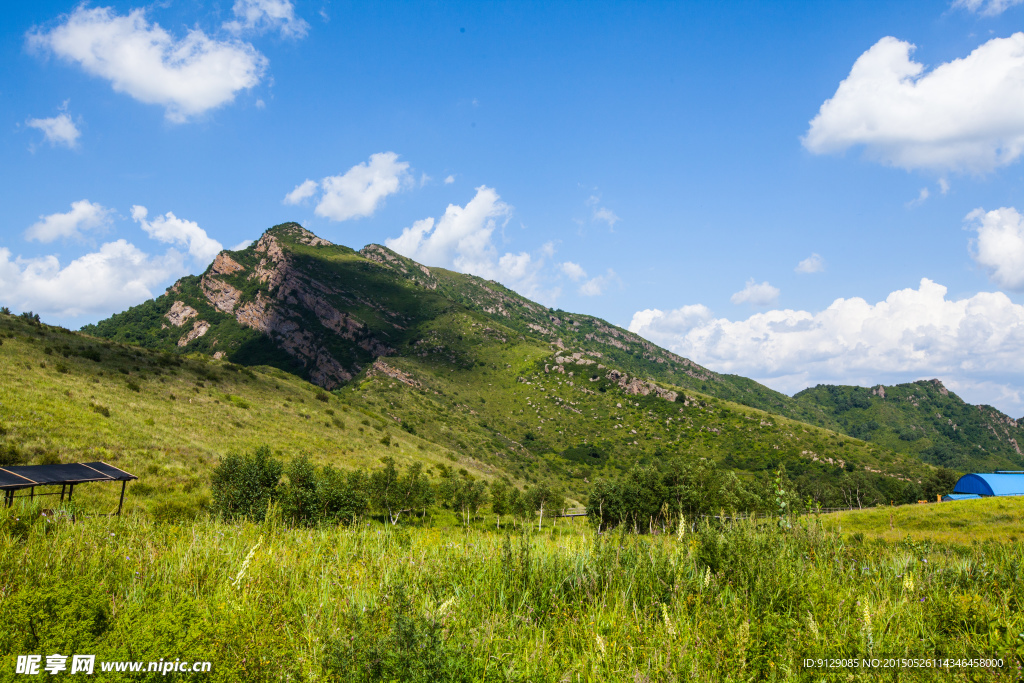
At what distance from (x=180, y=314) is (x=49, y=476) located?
210 meters

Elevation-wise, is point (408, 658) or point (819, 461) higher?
point (408, 658)

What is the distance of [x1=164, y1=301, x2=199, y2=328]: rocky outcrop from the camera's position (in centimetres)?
17638

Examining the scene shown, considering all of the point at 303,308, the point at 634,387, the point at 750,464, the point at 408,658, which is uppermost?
the point at 303,308

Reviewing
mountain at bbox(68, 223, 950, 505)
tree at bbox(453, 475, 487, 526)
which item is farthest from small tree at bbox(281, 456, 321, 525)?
mountain at bbox(68, 223, 950, 505)

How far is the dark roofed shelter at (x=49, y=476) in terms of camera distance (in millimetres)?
7810

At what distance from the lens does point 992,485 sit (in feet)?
205

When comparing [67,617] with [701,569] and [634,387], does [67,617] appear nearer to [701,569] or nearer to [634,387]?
[701,569]

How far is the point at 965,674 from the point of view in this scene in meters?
3.24

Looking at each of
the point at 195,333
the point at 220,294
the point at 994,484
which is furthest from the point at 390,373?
the point at 994,484

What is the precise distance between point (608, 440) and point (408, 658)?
393 feet

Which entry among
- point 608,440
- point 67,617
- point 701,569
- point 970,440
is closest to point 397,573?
point 67,617

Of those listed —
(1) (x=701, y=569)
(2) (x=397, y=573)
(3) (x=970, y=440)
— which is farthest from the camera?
(3) (x=970, y=440)

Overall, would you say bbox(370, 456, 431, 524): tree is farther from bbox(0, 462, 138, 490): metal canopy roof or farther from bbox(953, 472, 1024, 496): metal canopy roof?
bbox(953, 472, 1024, 496): metal canopy roof

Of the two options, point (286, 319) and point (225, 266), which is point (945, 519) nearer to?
point (286, 319)
